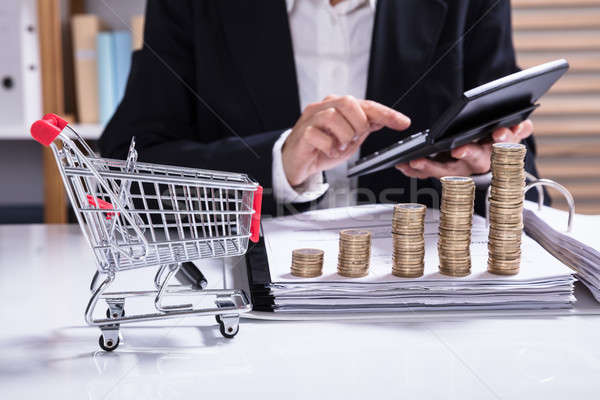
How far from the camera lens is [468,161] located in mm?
1002

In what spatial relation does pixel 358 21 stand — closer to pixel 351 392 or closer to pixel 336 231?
pixel 336 231

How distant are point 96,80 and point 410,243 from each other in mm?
1626

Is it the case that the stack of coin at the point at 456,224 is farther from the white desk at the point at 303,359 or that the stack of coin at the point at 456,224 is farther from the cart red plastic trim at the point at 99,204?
the cart red plastic trim at the point at 99,204

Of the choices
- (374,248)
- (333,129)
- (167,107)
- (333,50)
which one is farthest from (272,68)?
(374,248)

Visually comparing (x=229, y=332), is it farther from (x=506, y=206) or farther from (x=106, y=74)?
(x=106, y=74)

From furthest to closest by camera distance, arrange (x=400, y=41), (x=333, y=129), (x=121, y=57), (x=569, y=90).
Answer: (x=569, y=90), (x=121, y=57), (x=400, y=41), (x=333, y=129)

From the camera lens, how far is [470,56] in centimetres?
138

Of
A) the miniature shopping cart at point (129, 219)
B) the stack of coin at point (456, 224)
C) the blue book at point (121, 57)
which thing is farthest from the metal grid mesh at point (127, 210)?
the blue book at point (121, 57)

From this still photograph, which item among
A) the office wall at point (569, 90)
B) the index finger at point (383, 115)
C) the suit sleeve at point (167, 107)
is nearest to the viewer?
the index finger at point (383, 115)

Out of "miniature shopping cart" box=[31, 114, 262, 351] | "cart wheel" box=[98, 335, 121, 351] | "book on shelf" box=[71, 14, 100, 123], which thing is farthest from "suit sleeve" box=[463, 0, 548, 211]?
"book on shelf" box=[71, 14, 100, 123]

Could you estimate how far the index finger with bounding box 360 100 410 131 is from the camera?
87 cm

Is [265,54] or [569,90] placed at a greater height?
→ [265,54]

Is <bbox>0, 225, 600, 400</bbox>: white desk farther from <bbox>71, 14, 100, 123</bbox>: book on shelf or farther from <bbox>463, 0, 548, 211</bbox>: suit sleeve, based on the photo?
<bbox>71, 14, 100, 123</bbox>: book on shelf

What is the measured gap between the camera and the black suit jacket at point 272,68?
1315 mm
